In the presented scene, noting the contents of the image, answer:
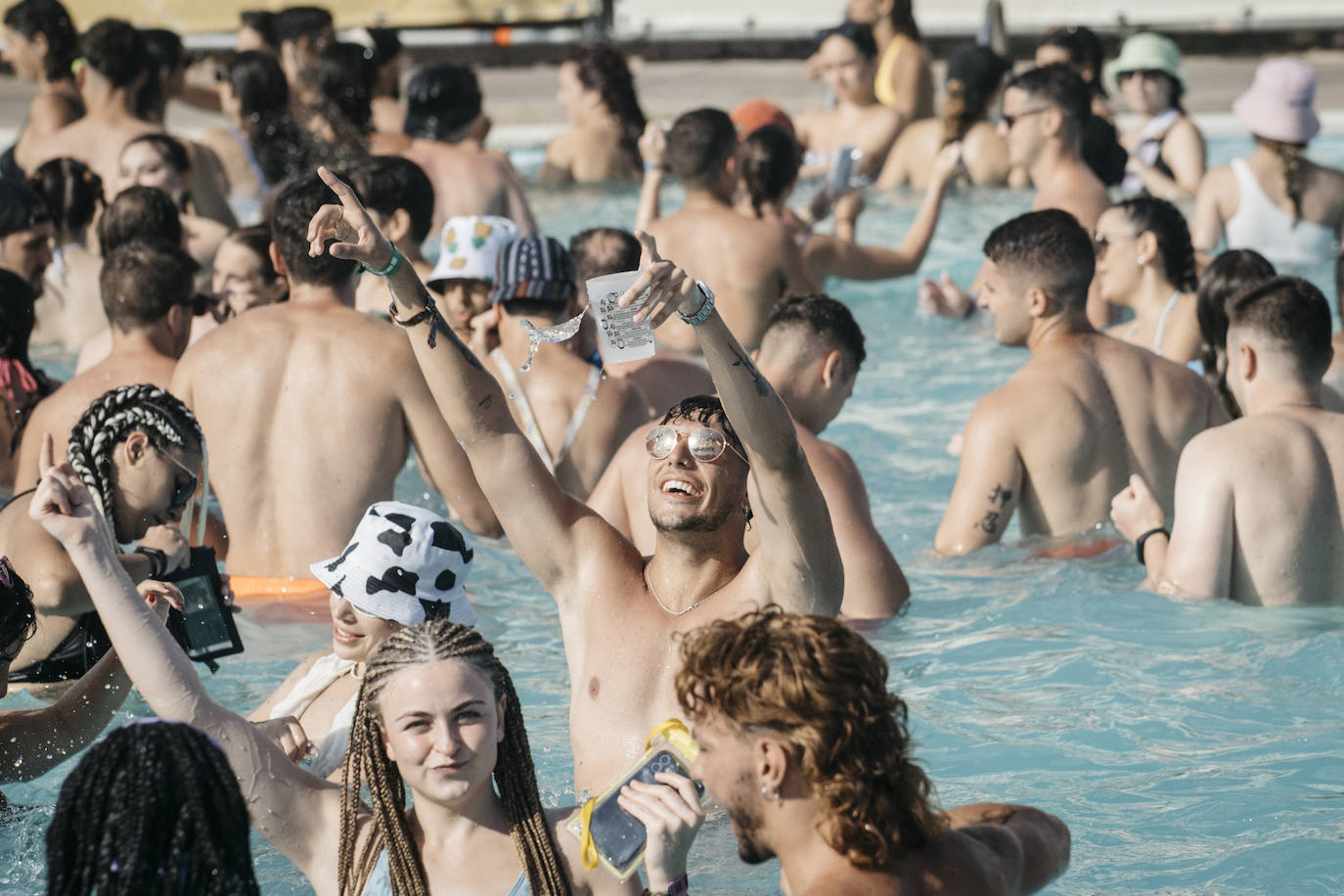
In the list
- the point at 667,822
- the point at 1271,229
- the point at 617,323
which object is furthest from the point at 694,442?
the point at 1271,229

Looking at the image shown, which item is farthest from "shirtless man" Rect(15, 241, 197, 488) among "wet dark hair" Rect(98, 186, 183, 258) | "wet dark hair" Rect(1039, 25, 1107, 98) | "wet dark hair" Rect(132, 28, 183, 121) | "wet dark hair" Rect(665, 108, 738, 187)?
"wet dark hair" Rect(1039, 25, 1107, 98)

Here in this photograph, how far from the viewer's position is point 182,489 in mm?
4340

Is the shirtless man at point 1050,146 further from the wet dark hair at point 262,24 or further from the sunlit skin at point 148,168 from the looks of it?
the wet dark hair at point 262,24

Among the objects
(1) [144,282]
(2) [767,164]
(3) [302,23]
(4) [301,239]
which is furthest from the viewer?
(3) [302,23]

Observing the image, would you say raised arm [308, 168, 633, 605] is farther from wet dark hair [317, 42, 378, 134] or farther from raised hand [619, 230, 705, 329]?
wet dark hair [317, 42, 378, 134]

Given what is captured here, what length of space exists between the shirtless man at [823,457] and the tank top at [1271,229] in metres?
4.66

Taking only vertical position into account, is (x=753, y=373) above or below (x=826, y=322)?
above

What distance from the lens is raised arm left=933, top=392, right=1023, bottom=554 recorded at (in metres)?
5.92

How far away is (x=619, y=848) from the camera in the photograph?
2.88 metres

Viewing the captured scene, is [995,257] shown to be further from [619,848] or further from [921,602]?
[619,848]

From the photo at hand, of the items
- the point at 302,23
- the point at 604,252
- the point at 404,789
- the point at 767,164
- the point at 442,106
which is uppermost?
the point at 302,23

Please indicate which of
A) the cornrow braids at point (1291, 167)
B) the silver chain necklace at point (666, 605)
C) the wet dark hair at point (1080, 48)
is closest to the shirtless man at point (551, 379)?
the silver chain necklace at point (666, 605)

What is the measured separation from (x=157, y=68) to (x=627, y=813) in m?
8.65

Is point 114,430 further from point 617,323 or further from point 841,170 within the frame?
point 841,170
